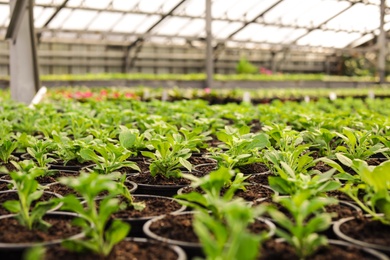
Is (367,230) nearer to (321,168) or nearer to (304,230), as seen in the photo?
(304,230)

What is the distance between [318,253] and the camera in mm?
1271

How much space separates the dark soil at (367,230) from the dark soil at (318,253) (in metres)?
0.09

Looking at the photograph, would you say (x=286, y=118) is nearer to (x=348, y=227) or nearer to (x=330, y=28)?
→ (x=348, y=227)

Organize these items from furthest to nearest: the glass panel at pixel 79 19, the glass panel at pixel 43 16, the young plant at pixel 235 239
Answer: the glass panel at pixel 79 19
the glass panel at pixel 43 16
the young plant at pixel 235 239

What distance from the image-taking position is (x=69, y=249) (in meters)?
1.26

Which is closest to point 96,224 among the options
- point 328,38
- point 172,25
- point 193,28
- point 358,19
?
point 172,25

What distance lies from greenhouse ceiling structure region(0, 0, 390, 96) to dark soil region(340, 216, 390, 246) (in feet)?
48.1

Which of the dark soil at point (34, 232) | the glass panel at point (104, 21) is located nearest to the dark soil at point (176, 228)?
the dark soil at point (34, 232)

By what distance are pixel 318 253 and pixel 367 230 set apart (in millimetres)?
261

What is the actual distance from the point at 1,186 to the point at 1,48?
17.4m

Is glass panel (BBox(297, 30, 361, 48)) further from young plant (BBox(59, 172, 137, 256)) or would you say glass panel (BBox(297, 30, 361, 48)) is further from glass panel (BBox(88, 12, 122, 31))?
young plant (BBox(59, 172, 137, 256))

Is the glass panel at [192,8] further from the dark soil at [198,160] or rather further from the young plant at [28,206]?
the young plant at [28,206]

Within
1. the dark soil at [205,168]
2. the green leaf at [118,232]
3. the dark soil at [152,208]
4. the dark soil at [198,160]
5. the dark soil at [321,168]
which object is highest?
the green leaf at [118,232]

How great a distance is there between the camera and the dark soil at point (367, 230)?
1367mm
